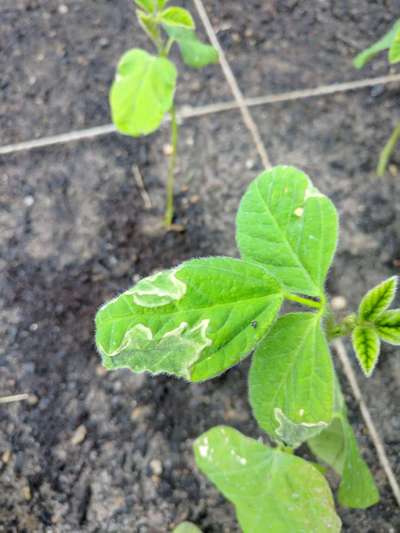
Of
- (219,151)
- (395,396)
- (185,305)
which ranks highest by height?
(185,305)

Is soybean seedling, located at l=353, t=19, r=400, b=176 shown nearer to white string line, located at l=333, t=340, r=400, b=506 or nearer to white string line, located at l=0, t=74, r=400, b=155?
white string line, located at l=0, t=74, r=400, b=155

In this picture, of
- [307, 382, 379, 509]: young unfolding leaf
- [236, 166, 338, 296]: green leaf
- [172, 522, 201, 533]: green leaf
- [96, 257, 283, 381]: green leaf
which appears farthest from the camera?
[172, 522, 201, 533]: green leaf

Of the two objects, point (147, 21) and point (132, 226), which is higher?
point (147, 21)

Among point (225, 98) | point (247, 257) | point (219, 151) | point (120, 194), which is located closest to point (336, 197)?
point (219, 151)

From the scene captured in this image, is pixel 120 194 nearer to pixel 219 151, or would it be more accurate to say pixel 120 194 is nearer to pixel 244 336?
pixel 219 151

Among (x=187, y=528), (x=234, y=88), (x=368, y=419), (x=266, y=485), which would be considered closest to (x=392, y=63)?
(x=234, y=88)

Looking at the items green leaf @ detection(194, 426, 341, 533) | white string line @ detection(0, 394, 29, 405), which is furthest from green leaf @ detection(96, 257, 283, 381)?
white string line @ detection(0, 394, 29, 405)

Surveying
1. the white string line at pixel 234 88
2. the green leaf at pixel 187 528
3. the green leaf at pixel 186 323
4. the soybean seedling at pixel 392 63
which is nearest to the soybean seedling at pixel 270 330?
the green leaf at pixel 186 323

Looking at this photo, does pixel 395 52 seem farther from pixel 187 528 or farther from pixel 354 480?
pixel 187 528
